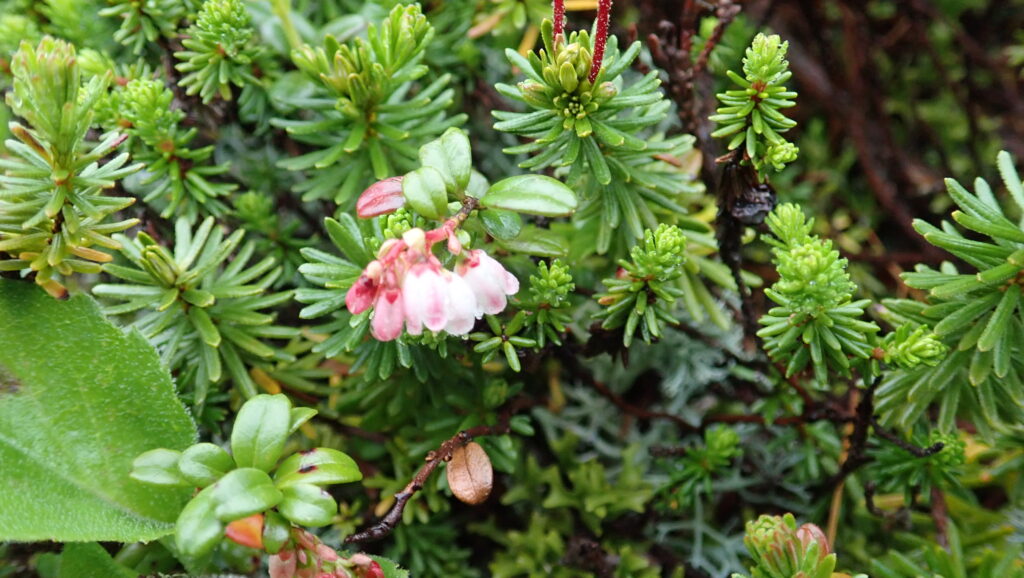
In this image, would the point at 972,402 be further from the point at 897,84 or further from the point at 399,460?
the point at 897,84

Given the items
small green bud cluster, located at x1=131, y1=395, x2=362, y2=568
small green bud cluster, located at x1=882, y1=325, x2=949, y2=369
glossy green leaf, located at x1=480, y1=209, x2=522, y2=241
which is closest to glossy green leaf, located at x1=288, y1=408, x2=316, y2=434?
small green bud cluster, located at x1=131, y1=395, x2=362, y2=568

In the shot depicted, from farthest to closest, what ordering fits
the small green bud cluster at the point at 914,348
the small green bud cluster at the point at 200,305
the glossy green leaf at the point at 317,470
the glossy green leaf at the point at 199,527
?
the small green bud cluster at the point at 200,305
the small green bud cluster at the point at 914,348
the glossy green leaf at the point at 317,470
the glossy green leaf at the point at 199,527

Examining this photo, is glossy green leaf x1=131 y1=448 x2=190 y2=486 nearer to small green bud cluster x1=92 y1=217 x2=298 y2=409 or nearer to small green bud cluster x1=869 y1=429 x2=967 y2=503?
small green bud cluster x1=92 y1=217 x2=298 y2=409

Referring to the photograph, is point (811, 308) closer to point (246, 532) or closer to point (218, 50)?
point (246, 532)

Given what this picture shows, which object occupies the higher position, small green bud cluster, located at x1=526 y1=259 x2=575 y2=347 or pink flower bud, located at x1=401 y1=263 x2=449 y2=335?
pink flower bud, located at x1=401 y1=263 x2=449 y2=335

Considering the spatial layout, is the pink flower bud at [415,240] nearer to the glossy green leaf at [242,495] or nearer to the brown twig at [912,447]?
the glossy green leaf at [242,495]

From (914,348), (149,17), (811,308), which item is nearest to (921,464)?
(914,348)

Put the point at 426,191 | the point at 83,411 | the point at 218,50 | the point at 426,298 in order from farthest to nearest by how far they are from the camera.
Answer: the point at 218,50
the point at 83,411
the point at 426,191
the point at 426,298

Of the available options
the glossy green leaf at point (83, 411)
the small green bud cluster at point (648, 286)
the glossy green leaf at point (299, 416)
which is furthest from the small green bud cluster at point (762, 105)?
Result: the glossy green leaf at point (83, 411)
